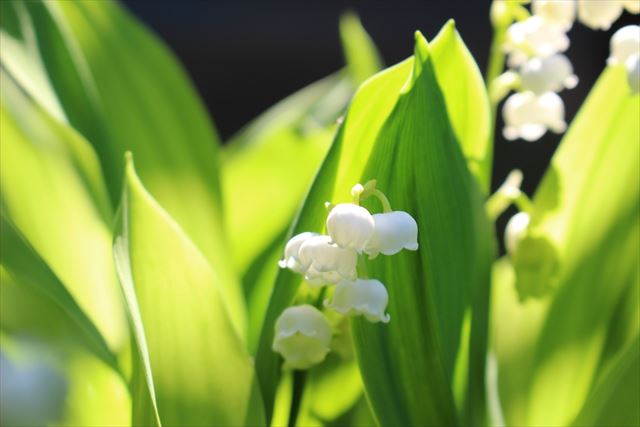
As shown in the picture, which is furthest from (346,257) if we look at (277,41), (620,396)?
(277,41)

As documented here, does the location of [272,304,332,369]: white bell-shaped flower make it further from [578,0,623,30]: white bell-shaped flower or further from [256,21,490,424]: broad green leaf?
[578,0,623,30]: white bell-shaped flower

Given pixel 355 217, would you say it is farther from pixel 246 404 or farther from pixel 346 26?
pixel 346 26

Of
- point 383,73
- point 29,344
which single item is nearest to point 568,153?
point 383,73

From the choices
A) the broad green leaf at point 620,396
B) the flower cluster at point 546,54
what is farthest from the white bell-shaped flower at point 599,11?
the broad green leaf at point 620,396

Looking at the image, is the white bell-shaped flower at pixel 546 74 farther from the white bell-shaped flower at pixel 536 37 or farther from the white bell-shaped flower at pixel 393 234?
the white bell-shaped flower at pixel 393 234

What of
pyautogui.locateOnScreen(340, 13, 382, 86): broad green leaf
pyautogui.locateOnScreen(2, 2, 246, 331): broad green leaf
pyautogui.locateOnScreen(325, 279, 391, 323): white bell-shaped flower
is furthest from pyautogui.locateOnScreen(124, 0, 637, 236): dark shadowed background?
pyautogui.locateOnScreen(325, 279, 391, 323): white bell-shaped flower

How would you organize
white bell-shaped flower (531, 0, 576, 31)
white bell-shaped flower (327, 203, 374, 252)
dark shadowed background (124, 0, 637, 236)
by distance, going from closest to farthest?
white bell-shaped flower (327, 203, 374, 252) → white bell-shaped flower (531, 0, 576, 31) → dark shadowed background (124, 0, 637, 236)
